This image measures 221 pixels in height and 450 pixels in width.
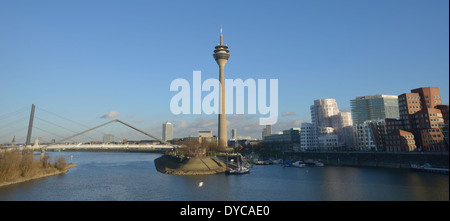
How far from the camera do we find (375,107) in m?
101

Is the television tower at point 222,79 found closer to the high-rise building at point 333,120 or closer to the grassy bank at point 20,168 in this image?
the high-rise building at point 333,120

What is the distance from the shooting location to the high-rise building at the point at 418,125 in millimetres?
38594

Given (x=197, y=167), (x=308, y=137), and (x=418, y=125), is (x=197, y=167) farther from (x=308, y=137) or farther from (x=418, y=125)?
(x=308, y=137)

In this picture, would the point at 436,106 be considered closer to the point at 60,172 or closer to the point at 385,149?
the point at 385,149

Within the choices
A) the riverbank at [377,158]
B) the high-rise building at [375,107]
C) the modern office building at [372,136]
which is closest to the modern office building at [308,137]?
the riverbank at [377,158]

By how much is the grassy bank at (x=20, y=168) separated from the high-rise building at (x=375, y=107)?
102308 mm

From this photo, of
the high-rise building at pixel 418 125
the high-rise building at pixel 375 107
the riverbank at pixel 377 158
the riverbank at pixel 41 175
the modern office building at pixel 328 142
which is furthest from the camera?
the high-rise building at pixel 375 107

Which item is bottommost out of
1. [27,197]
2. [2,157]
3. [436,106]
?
[27,197]

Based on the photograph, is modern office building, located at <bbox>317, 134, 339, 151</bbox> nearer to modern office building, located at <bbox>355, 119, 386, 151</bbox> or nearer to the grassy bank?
modern office building, located at <bbox>355, 119, 386, 151</bbox>

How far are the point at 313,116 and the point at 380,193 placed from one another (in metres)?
65.2

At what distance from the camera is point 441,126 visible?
38.3m

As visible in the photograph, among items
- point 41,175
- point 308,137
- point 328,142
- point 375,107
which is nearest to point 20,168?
point 41,175
